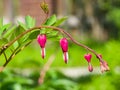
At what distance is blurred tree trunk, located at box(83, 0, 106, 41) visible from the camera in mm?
13617

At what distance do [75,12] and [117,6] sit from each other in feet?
9.22

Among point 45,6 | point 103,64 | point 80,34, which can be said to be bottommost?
point 80,34

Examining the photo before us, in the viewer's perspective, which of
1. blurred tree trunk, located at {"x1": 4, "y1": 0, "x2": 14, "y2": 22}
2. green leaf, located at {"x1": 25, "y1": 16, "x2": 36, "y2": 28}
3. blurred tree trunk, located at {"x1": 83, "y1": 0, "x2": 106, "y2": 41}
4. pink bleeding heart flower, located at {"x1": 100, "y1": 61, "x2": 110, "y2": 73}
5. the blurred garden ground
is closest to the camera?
pink bleeding heart flower, located at {"x1": 100, "y1": 61, "x2": 110, "y2": 73}

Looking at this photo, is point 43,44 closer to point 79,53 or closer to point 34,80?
point 34,80

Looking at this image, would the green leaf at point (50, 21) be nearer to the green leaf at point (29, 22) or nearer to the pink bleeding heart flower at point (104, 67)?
the green leaf at point (29, 22)

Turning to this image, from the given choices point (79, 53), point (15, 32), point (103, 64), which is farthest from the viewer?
point (79, 53)

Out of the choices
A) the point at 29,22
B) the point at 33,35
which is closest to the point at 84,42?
the point at 29,22

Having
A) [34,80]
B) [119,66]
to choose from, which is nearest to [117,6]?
[119,66]

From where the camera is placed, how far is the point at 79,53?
33.1ft

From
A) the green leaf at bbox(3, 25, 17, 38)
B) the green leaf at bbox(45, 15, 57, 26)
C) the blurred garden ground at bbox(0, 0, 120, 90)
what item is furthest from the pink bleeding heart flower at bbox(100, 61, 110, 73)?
the blurred garden ground at bbox(0, 0, 120, 90)

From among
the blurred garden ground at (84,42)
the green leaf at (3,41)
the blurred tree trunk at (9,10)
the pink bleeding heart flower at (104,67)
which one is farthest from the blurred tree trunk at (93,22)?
the pink bleeding heart flower at (104,67)

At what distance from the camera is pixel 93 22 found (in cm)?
1382

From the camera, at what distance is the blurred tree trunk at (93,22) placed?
13.6 metres

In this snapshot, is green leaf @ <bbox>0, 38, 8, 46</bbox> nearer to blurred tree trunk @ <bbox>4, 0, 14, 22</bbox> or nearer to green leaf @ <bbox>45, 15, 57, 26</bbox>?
green leaf @ <bbox>45, 15, 57, 26</bbox>
